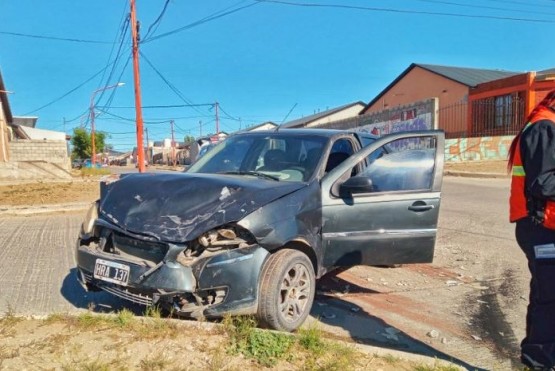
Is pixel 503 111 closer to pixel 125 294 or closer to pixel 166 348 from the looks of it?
pixel 125 294

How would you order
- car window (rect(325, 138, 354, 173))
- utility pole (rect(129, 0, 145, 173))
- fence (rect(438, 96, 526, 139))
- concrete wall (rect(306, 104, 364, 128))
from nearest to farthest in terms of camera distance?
car window (rect(325, 138, 354, 173)) → utility pole (rect(129, 0, 145, 173)) → fence (rect(438, 96, 526, 139)) → concrete wall (rect(306, 104, 364, 128))

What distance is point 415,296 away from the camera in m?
4.88

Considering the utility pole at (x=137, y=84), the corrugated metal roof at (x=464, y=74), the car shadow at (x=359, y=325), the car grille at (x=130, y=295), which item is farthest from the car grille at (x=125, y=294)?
the corrugated metal roof at (x=464, y=74)

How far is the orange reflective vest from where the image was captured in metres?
2.60

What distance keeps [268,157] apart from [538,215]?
270cm

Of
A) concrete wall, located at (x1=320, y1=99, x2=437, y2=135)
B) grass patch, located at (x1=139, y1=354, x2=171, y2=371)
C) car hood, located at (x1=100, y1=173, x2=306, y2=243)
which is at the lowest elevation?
grass patch, located at (x1=139, y1=354, x2=171, y2=371)

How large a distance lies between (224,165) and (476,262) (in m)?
3.64

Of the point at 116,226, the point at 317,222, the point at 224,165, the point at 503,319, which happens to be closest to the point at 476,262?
the point at 503,319

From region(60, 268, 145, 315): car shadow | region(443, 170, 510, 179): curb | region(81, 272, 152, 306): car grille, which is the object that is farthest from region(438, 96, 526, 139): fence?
region(81, 272, 152, 306): car grille

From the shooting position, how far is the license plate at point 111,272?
3.42 m

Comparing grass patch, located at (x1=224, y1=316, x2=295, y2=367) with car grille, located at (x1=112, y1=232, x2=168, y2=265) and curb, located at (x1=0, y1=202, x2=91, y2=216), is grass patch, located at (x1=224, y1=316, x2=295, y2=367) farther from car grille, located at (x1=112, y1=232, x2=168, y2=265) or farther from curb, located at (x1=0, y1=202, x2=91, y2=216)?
curb, located at (x1=0, y1=202, x2=91, y2=216)

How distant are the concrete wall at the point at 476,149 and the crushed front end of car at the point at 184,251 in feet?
71.6

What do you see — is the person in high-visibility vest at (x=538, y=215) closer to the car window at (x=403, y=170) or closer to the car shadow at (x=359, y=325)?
the car shadow at (x=359, y=325)

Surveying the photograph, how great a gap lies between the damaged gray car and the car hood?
0.01 m
